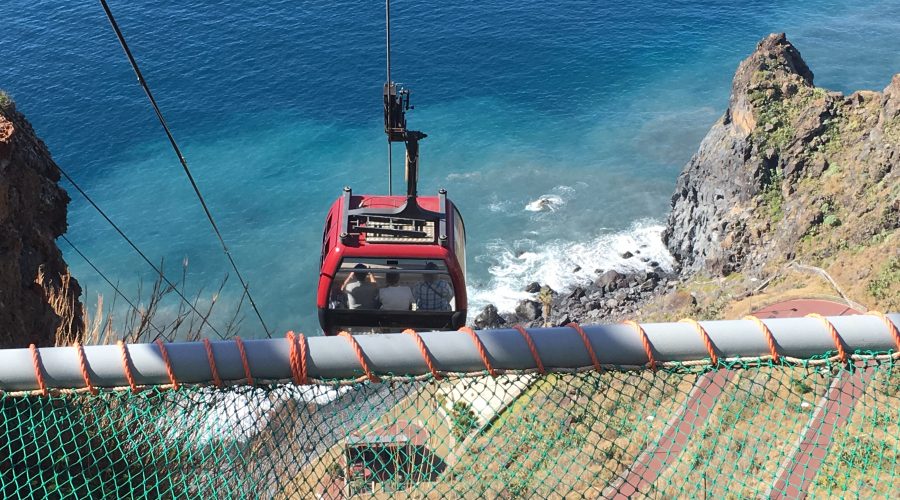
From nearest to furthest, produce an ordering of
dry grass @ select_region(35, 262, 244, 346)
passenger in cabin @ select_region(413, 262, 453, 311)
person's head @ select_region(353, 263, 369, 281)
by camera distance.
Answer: dry grass @ select_region(35, 262, 244, 346) < person's head @ select_region(353, 263, 369, 281) < passenger in cabin @ select_region(413, 262, 453, 311)

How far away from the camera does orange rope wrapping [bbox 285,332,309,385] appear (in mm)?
3406

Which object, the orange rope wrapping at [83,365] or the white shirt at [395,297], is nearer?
the orange rope wrapping at [83,365]

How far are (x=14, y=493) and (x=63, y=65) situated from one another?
5668 cm

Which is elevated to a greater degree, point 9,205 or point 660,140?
point 9,205

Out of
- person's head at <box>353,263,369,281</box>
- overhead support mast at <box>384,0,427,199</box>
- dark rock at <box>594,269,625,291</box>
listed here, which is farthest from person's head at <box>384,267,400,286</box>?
dark rock at <box>594,269,625,291</box>

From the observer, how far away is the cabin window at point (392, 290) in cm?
1084

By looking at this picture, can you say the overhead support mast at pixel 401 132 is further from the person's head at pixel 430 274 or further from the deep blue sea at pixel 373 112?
the deep blue sea at pixel 373 112

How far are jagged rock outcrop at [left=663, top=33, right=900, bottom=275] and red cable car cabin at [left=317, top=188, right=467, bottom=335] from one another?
2100 centimetres

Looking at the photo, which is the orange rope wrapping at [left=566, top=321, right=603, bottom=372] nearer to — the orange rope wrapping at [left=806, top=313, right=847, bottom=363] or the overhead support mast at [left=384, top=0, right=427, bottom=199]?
the orange rope wrapping at [left=806, top=313, right=847, bottom=363]

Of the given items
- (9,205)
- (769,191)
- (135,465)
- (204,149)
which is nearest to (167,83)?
(204,149)

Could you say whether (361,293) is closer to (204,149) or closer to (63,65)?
(204,149)

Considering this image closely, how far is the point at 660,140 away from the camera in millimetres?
52156

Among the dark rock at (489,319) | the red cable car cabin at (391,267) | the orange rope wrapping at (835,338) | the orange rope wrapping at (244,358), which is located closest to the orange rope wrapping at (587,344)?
the orange rope wrapping at (835,338)

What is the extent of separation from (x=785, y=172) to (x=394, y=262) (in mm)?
27497
